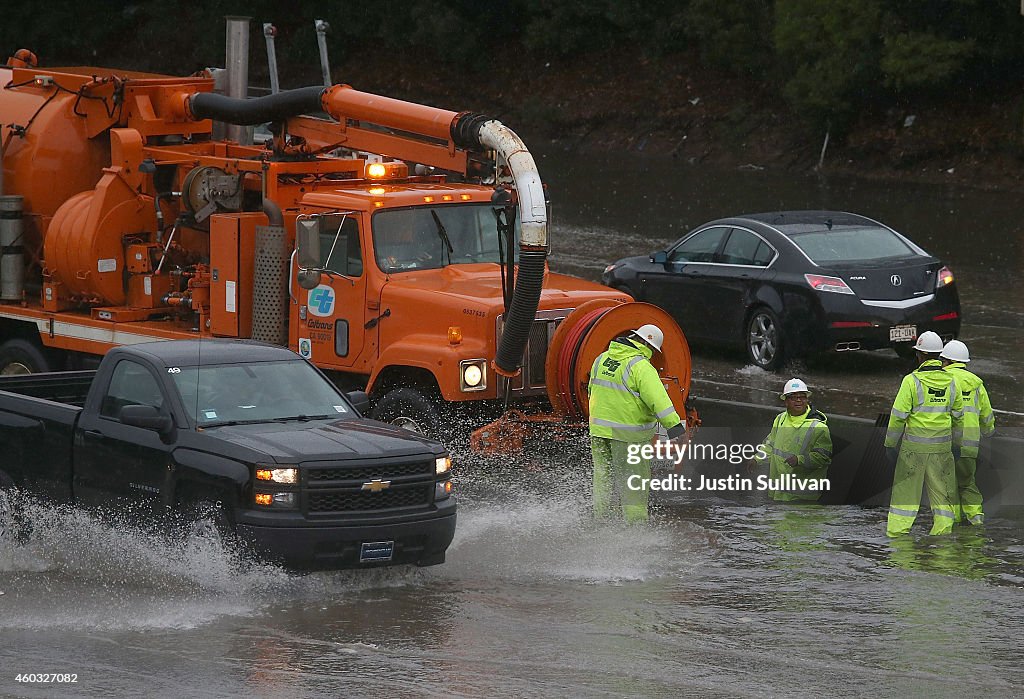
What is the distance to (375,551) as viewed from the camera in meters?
10.7

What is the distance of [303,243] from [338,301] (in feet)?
2.09

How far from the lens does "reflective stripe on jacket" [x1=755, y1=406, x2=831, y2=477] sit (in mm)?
13625

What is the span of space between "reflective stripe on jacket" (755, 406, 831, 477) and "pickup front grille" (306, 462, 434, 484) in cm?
363

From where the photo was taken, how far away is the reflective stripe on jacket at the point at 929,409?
12578 millimetres

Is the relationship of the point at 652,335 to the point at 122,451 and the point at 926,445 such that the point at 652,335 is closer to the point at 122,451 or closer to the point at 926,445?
the point at 926,445

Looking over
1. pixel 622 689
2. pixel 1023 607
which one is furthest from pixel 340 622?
pixel 1023 607

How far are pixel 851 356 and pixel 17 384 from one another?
9804mm

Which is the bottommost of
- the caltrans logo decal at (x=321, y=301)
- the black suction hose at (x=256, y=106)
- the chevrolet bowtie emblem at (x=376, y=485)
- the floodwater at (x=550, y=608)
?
the floodwater at (x=550, y=608)

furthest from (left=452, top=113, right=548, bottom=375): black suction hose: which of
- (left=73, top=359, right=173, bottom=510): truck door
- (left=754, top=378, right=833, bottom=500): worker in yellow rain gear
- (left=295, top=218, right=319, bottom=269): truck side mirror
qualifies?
(left=73, top=359, right=173, bottom=510): truck door

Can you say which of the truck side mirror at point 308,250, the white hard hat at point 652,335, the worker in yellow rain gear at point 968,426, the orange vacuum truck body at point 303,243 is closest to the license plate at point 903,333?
the orange vacuum truck body at point 303,243

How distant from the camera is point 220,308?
15945 millimetres

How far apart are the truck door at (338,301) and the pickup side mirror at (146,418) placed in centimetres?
373

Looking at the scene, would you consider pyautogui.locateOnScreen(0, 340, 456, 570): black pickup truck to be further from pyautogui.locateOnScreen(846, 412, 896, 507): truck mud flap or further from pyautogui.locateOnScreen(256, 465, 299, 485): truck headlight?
pyautogui.locateOnScreen(846, 412, 896, 507): truck mud flap

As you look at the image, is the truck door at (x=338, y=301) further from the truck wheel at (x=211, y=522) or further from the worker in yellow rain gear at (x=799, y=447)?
the truck wheel at (x=211, y=522)
